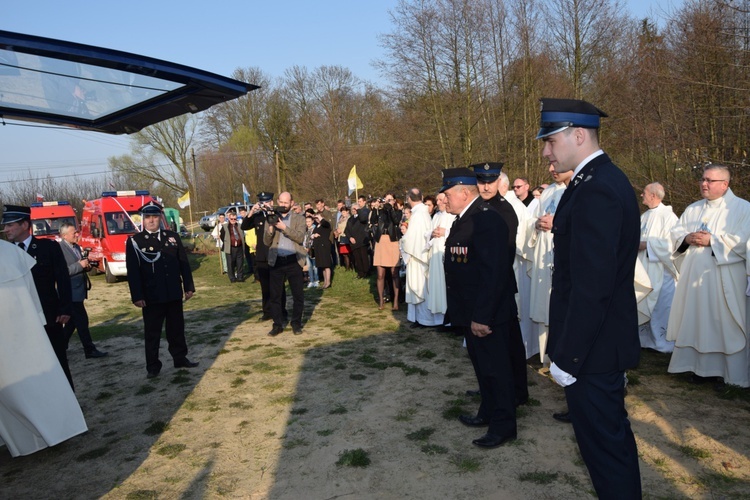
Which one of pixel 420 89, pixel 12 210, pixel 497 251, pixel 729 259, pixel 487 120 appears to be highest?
pixel 420 89

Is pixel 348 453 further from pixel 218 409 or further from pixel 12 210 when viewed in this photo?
pixel 12 210

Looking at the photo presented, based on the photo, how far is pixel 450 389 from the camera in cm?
568

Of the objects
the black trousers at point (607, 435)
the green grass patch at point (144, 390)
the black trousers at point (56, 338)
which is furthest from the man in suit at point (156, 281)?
the black trousers at point (607, 435)

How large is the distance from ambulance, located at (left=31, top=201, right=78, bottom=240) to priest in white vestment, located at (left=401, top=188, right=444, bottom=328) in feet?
54.0

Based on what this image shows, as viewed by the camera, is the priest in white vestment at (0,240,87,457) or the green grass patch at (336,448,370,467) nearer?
the green grass patch at (336,448,370,467)

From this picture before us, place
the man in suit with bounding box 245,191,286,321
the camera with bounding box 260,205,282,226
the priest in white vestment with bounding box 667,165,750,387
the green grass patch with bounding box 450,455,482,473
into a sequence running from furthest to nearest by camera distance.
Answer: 1. the man in suit with bounding box 245,191,286,321
2. the camera with bounding box 260,205,282,226
3. the priest in white vestment with bounding box 667,165,750,387
4. the green grass patch with bounding box 450,455,482,473

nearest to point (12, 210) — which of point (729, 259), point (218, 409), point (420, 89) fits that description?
point (218, 409)

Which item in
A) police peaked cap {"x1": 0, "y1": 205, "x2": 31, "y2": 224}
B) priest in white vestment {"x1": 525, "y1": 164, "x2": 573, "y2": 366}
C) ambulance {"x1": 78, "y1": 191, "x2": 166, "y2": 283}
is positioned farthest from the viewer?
ambulance {"x1": 78, "y1": 191, "x2": 166, "y2": 283}

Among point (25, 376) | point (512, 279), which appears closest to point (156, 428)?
point (25, 376)

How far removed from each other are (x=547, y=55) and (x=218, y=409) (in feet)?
65.7

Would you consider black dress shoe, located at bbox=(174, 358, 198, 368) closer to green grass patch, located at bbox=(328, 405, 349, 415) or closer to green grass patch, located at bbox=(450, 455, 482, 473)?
green grass patch, located at bbox=(328, 405, 349, 415)

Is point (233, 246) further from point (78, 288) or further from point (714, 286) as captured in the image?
point (714, 286)

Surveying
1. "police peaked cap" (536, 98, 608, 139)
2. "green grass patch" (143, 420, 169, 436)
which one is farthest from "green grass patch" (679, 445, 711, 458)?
"green grass patch" (143, 420, 169, 436)

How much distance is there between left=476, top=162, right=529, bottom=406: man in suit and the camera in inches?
186
